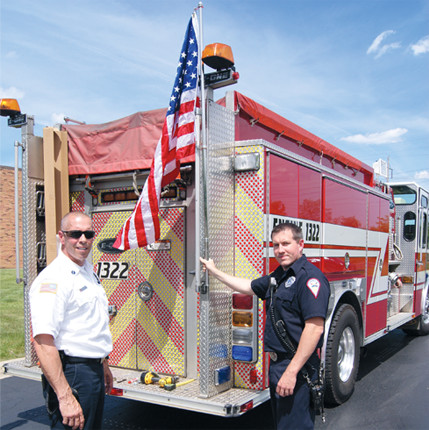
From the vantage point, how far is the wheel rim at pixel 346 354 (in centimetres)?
506

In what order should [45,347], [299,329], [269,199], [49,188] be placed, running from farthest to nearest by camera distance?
[49,188] → [269,199] → [299,329] → [45,347]

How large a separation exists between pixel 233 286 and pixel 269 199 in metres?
0.77

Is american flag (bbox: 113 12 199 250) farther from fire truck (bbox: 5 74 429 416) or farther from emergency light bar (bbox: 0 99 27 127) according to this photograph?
emergency light bar (bbox: 0 99 27 127)

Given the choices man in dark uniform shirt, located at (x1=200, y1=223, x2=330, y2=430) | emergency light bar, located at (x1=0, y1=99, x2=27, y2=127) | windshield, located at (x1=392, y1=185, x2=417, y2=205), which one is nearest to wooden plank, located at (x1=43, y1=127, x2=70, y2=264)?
emergency light bar, located at (x1=0, y1=99, x2=27, y2=127)

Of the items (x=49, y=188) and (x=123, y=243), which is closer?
(x=123, y=243)

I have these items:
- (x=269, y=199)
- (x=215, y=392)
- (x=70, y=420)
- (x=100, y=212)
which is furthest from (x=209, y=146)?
(x=70, y=420)

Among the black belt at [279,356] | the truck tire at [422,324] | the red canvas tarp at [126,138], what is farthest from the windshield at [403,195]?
the black belt at [279,356]

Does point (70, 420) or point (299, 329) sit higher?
point (299, 329)

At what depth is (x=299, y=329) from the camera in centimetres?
289

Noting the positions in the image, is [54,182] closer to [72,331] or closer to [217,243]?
[217,243]

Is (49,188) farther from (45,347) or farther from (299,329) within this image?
(299,329)

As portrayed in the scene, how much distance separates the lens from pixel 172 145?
3.82 metres

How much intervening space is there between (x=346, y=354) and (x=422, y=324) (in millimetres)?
4331

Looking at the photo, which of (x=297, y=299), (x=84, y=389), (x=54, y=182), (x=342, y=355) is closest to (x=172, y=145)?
(x=54, y=182)
